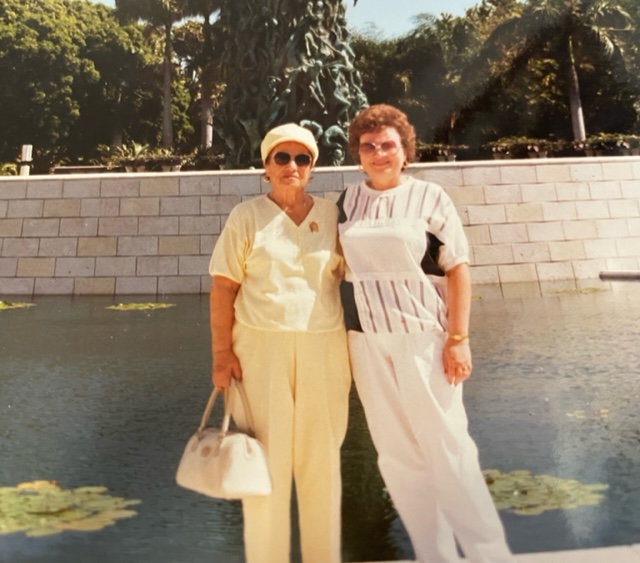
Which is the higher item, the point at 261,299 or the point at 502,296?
the point at 502,296

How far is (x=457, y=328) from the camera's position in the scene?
7.34 ft

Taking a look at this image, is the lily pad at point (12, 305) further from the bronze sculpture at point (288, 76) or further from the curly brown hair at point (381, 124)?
the curly brown hair at point (381, 124)

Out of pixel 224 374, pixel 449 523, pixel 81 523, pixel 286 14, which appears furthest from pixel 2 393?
pixel 286 14

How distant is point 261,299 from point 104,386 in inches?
122

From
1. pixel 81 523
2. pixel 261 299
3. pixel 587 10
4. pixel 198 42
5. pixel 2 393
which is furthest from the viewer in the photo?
pixel 198 42

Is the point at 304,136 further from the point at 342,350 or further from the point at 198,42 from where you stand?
the point at 198,42

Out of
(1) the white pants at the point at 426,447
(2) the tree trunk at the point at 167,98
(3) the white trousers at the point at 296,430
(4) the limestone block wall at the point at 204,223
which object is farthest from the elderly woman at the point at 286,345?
(2) the tree trunk at the point at 167,98

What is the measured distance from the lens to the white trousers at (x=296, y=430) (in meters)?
2.22

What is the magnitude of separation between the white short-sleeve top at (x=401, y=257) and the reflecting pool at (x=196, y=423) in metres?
0.80

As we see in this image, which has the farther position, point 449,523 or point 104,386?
point 104,386

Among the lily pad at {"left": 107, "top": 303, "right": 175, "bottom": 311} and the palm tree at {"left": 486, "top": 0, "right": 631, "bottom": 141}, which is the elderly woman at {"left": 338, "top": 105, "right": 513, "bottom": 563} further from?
the palm tree at {"left": 486, "top": 0, "right": 631, "bottom": 141}

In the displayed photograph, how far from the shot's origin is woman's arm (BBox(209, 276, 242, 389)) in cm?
229

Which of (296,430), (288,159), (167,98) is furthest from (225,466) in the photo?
(167,98)

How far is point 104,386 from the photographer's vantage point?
5.03 metres
